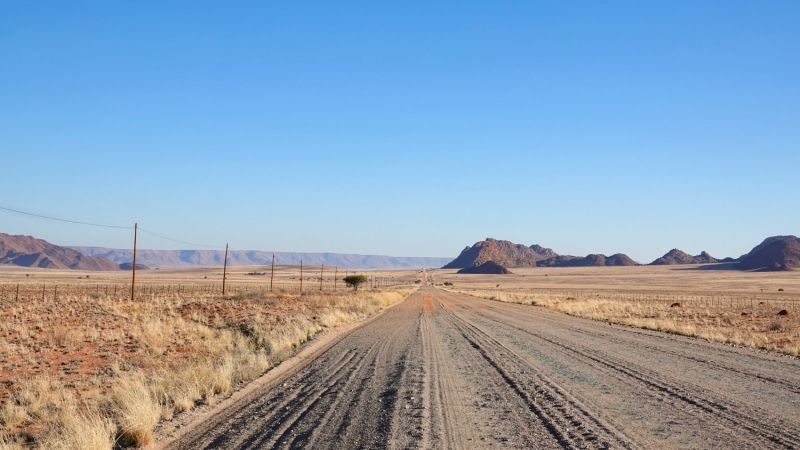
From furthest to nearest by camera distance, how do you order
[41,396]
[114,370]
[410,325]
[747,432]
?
[410,325] < [114,370] < [41,396] < [747,432]

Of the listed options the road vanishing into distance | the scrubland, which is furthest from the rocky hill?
the road vanishing into distance

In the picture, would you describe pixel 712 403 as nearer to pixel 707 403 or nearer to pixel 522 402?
pixel 707 403

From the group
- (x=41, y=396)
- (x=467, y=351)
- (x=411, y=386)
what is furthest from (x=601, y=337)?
(x=41, y=396)

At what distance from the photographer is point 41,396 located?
11352 mm

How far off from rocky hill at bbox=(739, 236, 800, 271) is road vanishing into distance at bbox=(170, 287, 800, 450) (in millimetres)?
195580

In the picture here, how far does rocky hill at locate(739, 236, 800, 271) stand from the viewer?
174125mm

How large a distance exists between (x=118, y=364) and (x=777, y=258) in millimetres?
219970

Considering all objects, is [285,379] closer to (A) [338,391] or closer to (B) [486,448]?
(A) [338,391]

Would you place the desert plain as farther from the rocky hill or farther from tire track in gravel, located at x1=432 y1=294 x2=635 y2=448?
the rocky hill

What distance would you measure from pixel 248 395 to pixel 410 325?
53.9ft

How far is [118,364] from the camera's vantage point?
15281 millimetres

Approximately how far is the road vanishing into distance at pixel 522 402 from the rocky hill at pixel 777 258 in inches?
7700

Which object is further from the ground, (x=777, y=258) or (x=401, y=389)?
(x=777, y=258)

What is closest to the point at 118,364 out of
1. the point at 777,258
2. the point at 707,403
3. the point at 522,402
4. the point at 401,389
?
the point at 401,389
